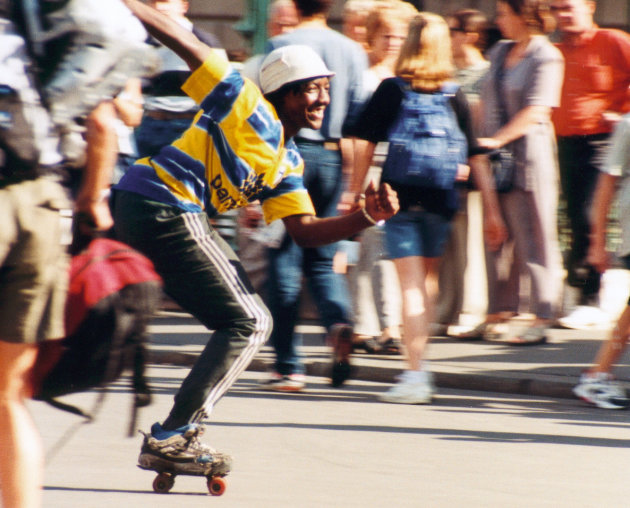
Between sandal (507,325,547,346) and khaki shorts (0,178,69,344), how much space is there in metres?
5.16

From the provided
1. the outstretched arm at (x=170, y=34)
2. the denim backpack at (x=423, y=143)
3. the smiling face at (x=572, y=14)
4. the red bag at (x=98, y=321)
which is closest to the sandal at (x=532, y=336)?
the smiling face at (x=572, y=14)

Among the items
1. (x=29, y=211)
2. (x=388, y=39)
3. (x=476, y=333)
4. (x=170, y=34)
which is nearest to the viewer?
(x=29, y=211)

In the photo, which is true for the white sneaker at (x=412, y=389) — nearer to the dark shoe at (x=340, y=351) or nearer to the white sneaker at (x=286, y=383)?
the dark shoe at (x=340, y=351)

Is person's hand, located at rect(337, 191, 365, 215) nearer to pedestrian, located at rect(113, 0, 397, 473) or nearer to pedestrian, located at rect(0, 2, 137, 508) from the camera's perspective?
pedestrian, located at rect(113, 0, 397, 473)

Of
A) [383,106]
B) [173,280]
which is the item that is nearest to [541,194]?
[383,106]

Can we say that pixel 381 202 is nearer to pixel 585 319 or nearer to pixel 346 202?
pixel 346 202

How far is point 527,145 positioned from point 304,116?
314cm

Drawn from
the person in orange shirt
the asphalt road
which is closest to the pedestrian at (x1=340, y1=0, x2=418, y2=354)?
the person in orange shirt

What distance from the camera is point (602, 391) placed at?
6.80m

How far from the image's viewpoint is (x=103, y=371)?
4.04m

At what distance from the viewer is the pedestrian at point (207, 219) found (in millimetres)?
4887

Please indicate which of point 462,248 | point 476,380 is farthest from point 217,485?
point 462,248

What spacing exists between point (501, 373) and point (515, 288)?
1344 millimetres

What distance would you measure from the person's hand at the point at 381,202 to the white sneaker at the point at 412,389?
6.80 feet
